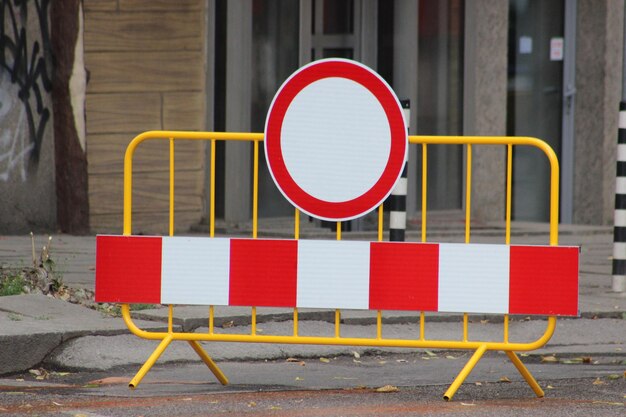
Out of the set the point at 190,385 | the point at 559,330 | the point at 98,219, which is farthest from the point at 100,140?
the point at 190,385

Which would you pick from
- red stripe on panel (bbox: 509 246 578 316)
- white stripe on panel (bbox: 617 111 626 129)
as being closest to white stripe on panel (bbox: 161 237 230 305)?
red stripe on panel (bbox: 509 246 578 316)

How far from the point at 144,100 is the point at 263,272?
23.0ft

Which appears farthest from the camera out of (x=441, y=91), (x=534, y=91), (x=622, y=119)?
(x=534, y=91)

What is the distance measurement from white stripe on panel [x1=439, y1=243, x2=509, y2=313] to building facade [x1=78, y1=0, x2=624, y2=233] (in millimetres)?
6925

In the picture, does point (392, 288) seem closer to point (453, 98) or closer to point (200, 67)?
point (200, 67)

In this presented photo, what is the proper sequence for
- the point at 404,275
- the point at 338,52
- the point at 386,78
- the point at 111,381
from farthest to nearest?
the point at 386,78
the point at 338,52
the point at 111,381
the point at 404,275

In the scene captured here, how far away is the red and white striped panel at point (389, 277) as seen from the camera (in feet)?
19.4

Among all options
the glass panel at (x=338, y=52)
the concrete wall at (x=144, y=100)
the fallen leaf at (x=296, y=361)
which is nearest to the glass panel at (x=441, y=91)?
the glass panel at (x=338, y=52)

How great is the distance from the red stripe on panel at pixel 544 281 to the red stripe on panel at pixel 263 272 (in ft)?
3.01

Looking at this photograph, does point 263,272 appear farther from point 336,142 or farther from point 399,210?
point 399,210

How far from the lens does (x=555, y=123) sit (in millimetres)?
16391

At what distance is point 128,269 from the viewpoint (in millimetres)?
6027

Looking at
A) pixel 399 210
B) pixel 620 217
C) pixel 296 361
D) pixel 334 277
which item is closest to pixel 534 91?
pixel 620 217

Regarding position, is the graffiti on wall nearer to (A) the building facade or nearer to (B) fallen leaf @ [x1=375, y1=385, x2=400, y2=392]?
(A) the building facade
